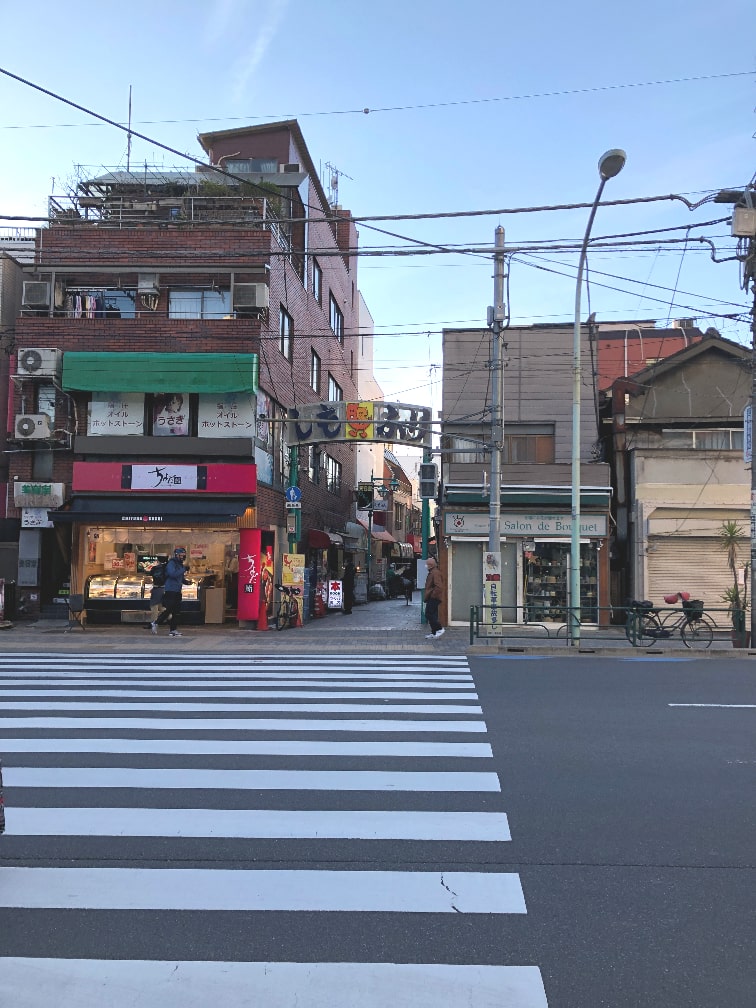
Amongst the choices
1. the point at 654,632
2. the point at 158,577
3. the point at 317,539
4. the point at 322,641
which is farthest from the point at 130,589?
the point at 654,632

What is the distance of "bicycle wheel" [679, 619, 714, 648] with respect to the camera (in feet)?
55.4

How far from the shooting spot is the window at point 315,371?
2855 cm

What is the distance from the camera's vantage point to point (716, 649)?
16438mm

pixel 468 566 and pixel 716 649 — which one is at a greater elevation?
pixel 468 566

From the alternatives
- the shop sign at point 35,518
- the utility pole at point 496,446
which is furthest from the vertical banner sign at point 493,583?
the shop sign at point 35,518

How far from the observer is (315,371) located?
29.4m

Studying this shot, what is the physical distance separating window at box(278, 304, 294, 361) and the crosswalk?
15.8 m

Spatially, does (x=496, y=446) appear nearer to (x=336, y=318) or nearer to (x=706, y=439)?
(x=706, y=439)

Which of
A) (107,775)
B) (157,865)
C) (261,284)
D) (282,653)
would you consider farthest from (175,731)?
(261,284)

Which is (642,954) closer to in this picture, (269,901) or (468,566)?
(269,901)

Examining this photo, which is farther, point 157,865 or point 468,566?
point 468,566

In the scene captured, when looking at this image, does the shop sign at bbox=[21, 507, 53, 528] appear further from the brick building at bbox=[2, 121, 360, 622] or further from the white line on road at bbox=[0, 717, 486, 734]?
the white line on road at bbox=[0, 717, 486, 734]

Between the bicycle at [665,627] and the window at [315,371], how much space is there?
15274mm

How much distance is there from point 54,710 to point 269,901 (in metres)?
5.99
